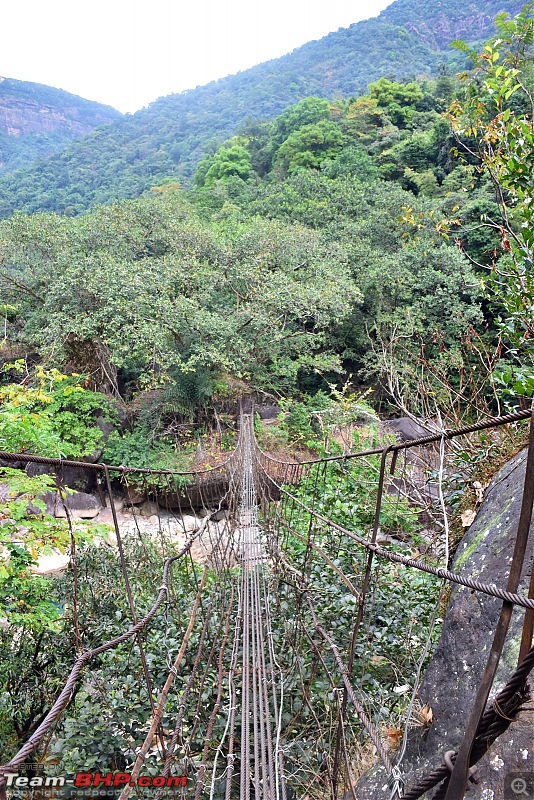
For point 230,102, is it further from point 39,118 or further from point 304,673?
point 304,673

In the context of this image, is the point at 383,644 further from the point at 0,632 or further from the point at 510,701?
the point at 0,632

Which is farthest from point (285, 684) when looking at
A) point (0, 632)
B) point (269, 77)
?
point (269, 77)

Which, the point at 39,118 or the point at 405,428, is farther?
the point at 39,118

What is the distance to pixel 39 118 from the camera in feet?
129

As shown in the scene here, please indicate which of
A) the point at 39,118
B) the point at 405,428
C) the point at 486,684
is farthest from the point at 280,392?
the point at 39,118

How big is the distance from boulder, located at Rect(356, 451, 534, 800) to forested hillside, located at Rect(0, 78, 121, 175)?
36529 millimetres

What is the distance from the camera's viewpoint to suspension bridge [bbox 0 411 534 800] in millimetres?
394

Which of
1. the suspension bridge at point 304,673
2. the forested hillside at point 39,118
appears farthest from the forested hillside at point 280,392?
the forested hillside at point 39,118

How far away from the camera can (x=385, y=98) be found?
14.6 m

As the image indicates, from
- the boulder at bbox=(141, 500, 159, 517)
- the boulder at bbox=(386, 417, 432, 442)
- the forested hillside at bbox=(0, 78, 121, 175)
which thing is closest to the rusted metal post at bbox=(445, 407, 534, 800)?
the boulder at bbox=(386, 417, 432, 442)

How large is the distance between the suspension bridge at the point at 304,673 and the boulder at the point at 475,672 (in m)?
0.03

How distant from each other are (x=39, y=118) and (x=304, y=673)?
50.1 metres

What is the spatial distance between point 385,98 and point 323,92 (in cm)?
1968

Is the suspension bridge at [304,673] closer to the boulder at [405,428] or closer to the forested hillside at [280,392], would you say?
the forested hillside at [280,392]
